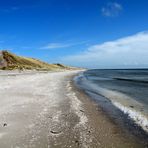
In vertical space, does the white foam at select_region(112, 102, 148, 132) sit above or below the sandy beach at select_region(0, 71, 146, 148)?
below

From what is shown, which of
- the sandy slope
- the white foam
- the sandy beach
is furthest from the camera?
the white foam

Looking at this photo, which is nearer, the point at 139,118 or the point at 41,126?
the point at 41,126

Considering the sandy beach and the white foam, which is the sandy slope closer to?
the sandy beach

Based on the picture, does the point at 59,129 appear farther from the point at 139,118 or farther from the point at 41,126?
the point at 139,118

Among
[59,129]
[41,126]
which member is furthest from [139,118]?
[41,126]

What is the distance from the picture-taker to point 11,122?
1111 cm

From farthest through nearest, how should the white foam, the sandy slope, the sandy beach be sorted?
the white foam → the sandy slope → the sandy beach

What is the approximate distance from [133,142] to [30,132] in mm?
4037

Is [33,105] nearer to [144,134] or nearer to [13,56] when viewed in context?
[144,134]

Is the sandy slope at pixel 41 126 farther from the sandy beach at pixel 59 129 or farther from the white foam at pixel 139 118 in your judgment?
the white foam at pixel 139 118

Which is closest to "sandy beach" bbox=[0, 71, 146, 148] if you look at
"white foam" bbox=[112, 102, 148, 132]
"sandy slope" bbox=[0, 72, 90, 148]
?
"sandy slope" bbox=[0, 72, 90, 148]

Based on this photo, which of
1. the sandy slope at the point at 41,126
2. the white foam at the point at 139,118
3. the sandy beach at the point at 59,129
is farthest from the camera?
the white foam at the point at 139,118

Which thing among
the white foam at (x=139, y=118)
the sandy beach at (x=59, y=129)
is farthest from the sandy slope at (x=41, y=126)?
the white foam at (x=139, y=118)

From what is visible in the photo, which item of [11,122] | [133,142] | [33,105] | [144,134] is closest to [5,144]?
[11,122]
